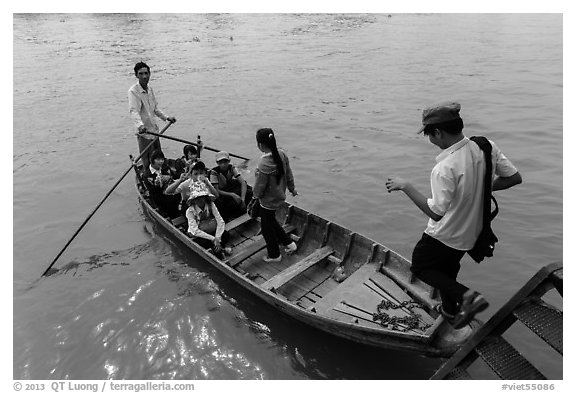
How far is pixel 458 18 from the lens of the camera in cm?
3203

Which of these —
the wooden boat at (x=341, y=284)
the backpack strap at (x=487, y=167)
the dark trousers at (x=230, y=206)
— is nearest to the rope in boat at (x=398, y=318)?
the wooden boat at (x=341, y=284)

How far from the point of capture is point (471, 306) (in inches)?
126

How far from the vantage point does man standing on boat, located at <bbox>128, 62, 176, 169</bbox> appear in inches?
310

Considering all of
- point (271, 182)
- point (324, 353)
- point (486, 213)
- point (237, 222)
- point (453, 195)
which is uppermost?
point (453, 195)

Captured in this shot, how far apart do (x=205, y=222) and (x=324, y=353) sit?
3.02m

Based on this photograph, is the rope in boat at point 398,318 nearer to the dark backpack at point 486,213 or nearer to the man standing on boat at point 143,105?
the dark backpack at point 486,213

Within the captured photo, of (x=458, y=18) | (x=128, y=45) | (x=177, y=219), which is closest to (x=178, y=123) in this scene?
(x=177, y=219)

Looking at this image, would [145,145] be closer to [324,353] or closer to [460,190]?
[324,353]

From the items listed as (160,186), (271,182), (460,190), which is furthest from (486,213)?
(160,186)

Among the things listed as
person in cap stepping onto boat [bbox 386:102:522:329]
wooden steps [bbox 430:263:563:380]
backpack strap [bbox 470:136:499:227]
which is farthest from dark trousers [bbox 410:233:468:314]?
backpack strap [bbox 470:136:499:227]

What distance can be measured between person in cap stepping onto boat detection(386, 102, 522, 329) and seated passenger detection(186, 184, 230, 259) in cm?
387

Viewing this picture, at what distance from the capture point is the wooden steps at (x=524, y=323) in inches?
115

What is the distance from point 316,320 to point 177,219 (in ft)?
12.7
